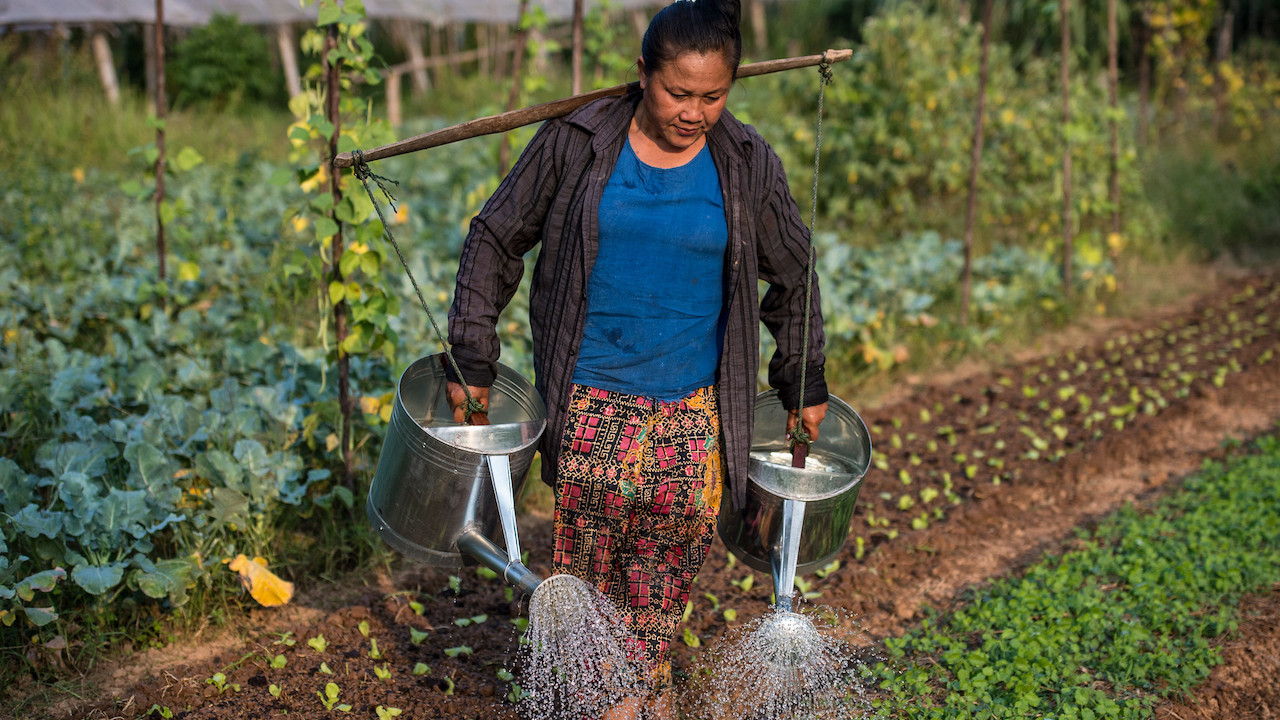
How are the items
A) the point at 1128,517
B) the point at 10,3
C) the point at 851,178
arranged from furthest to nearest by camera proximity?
the point at 10,3 → the point at 851,178 → the point at 1128,517

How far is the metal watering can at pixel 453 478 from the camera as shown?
2055 mm

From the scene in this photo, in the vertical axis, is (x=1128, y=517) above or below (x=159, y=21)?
below

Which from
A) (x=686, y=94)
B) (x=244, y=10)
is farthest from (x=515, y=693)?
(x=244, y=10)

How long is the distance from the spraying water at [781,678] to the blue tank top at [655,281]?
0.54 metres

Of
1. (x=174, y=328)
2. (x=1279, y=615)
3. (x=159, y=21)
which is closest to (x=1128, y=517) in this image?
(x=1279, y=615)

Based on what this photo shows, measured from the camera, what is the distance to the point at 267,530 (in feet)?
9.77

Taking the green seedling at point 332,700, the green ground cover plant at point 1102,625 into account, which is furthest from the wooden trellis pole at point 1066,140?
the green seedling at point 332,700

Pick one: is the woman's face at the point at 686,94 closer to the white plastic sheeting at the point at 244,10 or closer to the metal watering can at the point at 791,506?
the metal watering can at the point at 791,506

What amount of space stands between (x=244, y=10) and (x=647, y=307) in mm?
12279

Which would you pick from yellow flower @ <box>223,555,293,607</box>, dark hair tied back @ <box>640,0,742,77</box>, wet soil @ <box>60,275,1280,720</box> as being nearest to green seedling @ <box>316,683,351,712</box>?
wet soil @ <box>60,275,1280,720</box>

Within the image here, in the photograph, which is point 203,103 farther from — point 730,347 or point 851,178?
point 730,347

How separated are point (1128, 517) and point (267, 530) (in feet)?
9.49

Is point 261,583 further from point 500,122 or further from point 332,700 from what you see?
point 500,122

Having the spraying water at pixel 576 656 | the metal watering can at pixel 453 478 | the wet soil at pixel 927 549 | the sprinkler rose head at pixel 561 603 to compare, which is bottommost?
the wet soil at pixel 927 549
